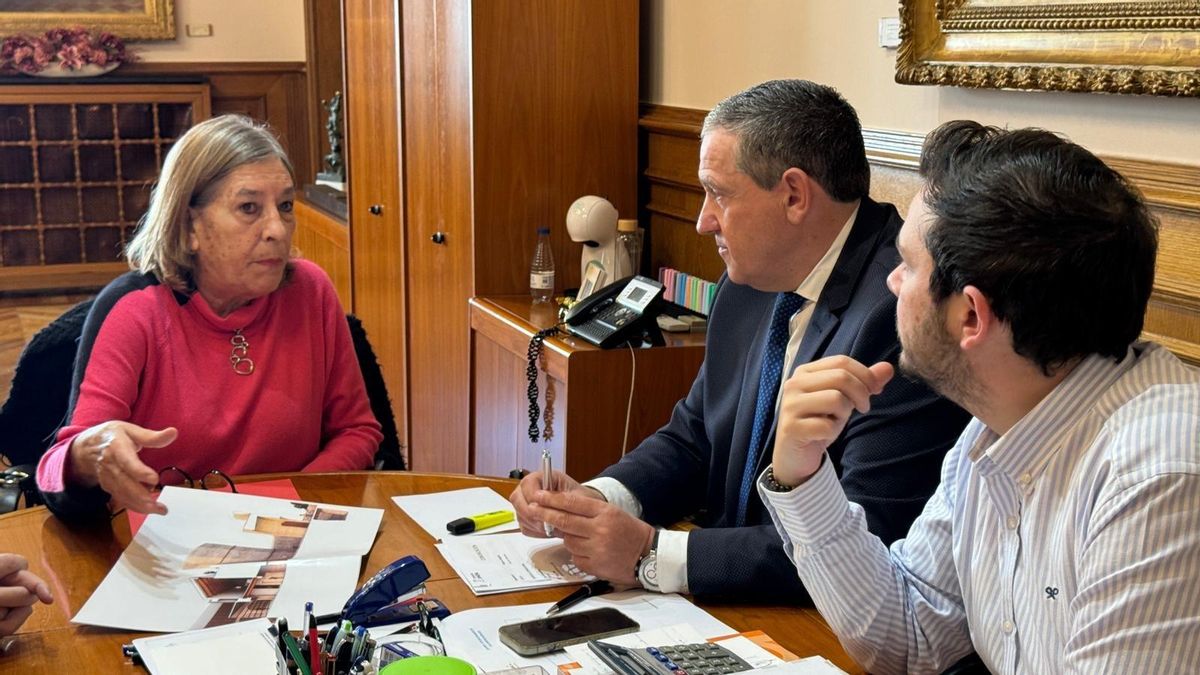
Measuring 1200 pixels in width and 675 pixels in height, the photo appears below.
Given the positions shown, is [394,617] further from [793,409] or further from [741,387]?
[741,387]

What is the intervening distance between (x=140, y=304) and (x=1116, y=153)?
5.61 ft

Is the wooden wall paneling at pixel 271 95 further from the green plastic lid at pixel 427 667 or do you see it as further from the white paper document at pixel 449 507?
the green plastic lid at pixel 427 667

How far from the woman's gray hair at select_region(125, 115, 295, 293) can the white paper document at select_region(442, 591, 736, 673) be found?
1042 mm

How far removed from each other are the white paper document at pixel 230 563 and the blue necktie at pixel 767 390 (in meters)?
0.56

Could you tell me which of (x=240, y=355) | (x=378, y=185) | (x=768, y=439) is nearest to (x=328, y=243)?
(x=378, y=185)

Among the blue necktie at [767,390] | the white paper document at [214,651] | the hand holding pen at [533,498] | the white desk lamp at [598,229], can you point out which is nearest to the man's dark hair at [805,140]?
the blue necktie at [767,390]

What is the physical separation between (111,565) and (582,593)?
2.20 ft

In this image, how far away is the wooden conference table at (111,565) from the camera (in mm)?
1435

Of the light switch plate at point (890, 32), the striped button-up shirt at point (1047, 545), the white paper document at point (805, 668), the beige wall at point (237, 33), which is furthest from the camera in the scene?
the beige wall at point (237, 33)

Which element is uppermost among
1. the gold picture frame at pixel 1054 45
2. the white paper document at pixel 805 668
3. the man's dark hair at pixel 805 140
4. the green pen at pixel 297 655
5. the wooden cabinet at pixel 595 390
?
the gold picture frame at pixel 1054 45

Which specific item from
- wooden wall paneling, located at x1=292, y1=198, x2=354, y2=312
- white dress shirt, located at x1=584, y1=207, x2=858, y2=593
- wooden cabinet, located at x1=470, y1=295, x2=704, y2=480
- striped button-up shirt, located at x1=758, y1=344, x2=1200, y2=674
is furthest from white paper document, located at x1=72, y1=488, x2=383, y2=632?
wooden wall paneling, located at x1=292, y1=198, x2=354, y2=312

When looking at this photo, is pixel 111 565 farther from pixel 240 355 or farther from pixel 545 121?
pixel 545 121

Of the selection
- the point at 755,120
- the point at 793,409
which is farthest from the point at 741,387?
the point at 793,409

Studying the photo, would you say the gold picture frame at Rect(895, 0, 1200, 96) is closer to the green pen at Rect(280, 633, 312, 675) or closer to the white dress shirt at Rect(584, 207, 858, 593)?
the white dress shirt at Rect(584, 207, 858, 593)
